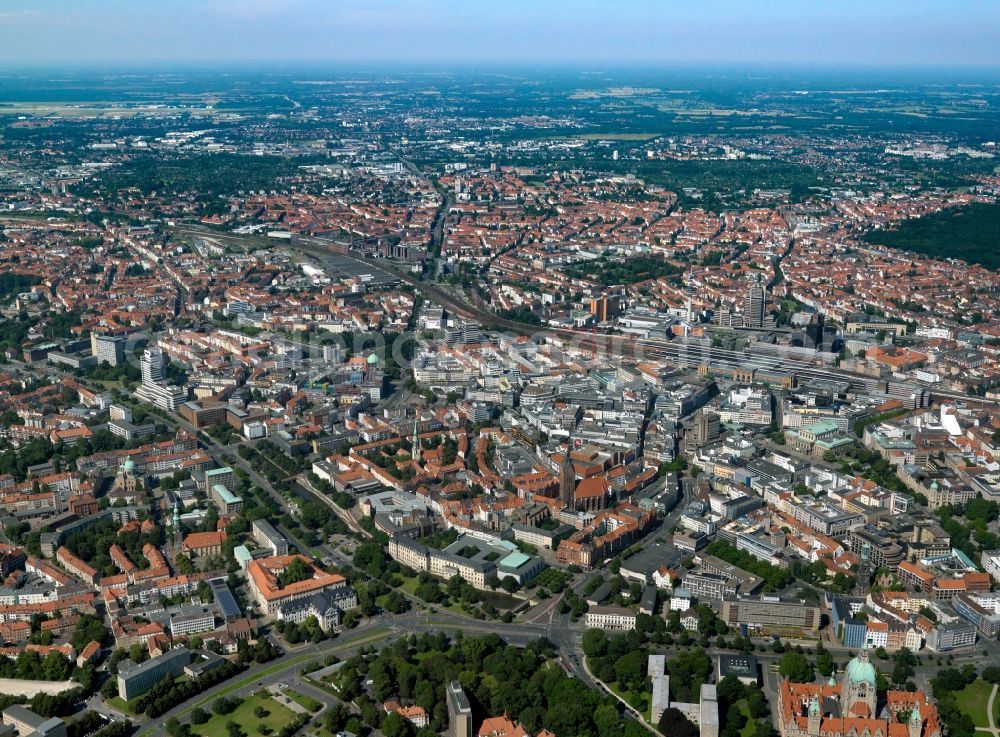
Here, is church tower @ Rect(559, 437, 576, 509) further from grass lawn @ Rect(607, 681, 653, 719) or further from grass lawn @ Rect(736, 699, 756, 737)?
grass lawn @ Rect(736, 699, 756, 737)

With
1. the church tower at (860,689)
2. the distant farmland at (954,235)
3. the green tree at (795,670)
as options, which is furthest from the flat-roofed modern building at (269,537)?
the distant farmland at (954,235)

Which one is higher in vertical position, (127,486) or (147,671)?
(147,671)

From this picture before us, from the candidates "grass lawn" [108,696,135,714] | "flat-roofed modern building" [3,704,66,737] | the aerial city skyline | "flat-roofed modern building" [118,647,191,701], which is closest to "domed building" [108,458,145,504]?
the aerial city skyline

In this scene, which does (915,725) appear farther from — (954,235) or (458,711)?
(954,235)

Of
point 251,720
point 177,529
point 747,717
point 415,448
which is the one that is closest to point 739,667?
point 747,717

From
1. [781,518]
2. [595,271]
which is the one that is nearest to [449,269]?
[595,271]

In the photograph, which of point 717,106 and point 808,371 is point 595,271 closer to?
point 808,371
